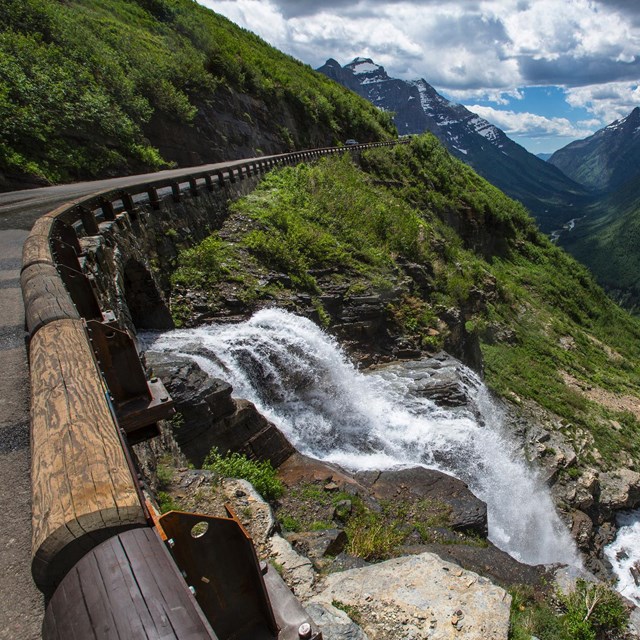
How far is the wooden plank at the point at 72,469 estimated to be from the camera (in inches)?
48.4

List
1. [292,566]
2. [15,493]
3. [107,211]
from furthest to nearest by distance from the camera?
[107,211]
[292,566]
[15,493]

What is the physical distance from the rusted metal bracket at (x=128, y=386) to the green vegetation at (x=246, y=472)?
176 inches

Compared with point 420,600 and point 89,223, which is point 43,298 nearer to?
point 420,600

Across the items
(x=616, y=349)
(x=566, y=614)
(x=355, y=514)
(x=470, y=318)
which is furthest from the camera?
(x=616, y=349)

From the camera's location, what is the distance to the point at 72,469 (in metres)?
1.48

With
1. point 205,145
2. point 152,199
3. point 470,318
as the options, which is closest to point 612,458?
point 470,318

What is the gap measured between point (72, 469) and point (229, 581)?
2.41 feet

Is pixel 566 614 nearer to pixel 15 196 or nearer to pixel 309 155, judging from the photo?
pixel 15 196

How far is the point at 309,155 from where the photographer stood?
29969 millimetres

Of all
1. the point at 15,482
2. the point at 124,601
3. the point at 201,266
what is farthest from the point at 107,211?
the point at 124,601

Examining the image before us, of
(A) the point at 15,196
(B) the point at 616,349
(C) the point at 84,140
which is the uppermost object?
(C) the point at 84,140

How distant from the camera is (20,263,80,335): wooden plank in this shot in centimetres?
275

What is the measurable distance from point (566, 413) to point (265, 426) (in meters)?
15.1

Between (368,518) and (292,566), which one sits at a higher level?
(292,566)
